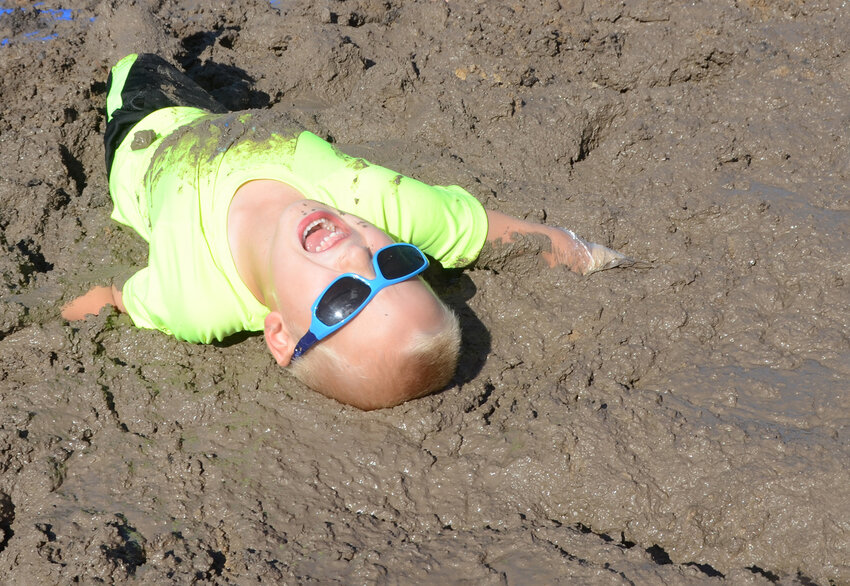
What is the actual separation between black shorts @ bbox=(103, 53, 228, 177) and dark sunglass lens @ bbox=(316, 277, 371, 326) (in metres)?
1.76

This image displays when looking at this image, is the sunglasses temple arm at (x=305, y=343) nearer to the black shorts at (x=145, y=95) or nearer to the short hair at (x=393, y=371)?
the short hair at (x=393, y=371)

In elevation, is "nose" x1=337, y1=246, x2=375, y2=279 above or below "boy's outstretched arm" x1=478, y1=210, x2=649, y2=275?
above

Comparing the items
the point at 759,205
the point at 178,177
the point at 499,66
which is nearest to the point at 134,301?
the point at 178,177

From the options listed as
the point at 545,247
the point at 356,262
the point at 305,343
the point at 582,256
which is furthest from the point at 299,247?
the point at 582,256

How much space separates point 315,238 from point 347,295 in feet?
0.92

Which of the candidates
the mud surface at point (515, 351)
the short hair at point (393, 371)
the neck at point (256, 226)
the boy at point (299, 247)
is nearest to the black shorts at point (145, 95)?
the boy at point (299, 247)

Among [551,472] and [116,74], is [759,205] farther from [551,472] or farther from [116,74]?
[116,74]

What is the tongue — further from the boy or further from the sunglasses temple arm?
the sunglasses temple arm

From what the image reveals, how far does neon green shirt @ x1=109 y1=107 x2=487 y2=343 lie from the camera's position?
Answer: 2.50 meters

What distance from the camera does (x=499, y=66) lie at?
3758 millimetres

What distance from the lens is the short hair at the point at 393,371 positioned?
208cm

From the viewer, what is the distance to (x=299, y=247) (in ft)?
7.18

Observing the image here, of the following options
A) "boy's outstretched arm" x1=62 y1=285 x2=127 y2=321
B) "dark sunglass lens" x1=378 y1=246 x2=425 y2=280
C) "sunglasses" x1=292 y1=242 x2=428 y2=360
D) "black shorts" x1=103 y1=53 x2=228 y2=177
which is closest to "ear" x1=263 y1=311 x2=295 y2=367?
"sunglasses" x1=292 y1=242 x2=428 y2=360

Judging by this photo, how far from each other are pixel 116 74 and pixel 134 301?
1.52 meters
